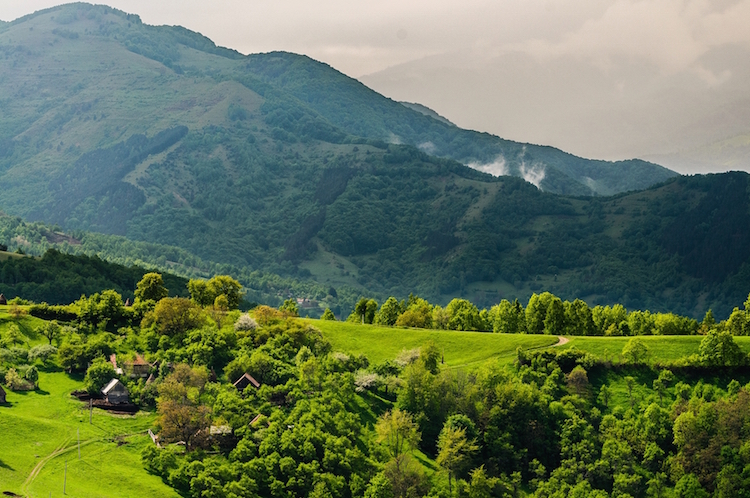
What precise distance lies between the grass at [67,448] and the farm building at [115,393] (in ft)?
14.0

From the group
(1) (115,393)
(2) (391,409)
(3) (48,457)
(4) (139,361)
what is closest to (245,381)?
(4) (139,361)

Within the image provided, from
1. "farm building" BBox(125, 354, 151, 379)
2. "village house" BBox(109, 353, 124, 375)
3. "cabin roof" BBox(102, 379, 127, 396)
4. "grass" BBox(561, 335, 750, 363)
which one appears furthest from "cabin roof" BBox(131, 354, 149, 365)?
"grass" BBox(561, 335, 750, 363)

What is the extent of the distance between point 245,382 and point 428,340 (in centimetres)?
3709

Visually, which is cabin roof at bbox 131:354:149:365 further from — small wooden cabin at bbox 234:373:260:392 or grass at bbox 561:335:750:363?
grass at bbox 561:335:750:363

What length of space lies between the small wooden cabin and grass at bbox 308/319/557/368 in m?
25.0

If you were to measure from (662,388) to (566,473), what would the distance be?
24904 millimetres

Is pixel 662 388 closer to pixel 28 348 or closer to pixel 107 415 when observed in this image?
pixel 107 415

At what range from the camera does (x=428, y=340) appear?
174750 mm

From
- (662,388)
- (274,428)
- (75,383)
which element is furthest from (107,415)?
(662,388)

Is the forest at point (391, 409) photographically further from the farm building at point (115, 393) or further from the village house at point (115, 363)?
the farm building at point (115, 393)

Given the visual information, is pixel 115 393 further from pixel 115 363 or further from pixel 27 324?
pixel 27 324

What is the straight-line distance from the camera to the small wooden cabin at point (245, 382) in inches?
5906

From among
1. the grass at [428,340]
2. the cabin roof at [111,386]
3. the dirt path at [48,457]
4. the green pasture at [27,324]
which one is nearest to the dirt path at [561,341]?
the grass at [428,340]

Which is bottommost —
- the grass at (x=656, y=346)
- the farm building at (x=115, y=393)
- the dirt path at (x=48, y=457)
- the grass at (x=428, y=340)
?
the dirt path at (x=48, y=457)
